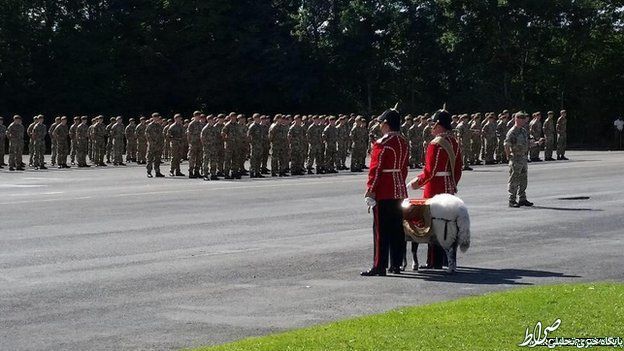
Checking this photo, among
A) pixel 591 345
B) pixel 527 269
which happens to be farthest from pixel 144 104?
pixel 591 345

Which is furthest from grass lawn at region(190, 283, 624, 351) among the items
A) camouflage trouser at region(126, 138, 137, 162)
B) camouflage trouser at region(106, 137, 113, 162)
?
camouflage trouser at region(106, 137, 113, 162)

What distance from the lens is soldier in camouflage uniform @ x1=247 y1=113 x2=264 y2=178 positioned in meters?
39.6

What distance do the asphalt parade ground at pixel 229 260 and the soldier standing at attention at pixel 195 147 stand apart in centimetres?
755

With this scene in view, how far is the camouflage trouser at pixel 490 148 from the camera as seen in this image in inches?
1927

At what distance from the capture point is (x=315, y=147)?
1684 inches

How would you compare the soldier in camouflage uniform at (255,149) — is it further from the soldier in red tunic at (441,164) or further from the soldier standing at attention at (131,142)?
the soldier in red tunic at (441,164)

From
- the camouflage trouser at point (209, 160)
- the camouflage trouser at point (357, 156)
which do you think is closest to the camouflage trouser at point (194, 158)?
the camouflage trouser at point (209, 160)

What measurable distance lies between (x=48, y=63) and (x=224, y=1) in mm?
11208

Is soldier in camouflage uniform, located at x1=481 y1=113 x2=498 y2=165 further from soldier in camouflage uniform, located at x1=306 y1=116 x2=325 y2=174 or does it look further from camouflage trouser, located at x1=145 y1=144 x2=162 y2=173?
camouflage trouser, located at x1=145 y1=144 x2=162 y2=173

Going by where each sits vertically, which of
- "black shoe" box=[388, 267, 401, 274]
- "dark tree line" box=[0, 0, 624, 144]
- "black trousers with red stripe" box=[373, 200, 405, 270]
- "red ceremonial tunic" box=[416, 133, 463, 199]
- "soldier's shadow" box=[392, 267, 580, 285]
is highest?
"dark tree line" box=[0, 0, 624, 144]

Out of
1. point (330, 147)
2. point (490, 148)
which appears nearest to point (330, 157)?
point (330, 147)

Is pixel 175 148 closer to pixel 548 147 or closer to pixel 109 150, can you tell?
pixel 109 150

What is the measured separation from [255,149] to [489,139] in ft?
42.2

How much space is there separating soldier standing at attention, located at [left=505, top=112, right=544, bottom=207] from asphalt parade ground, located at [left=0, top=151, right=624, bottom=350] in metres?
0.78
